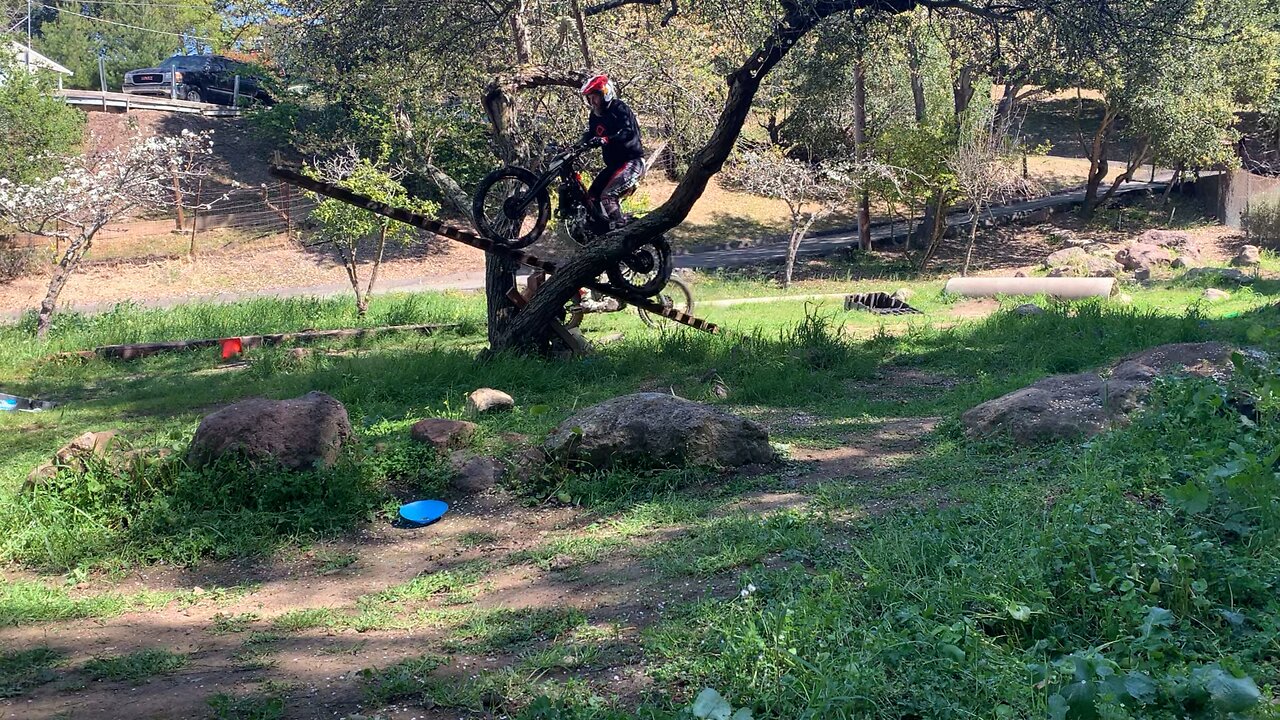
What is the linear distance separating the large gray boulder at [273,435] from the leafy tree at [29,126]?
1832cm

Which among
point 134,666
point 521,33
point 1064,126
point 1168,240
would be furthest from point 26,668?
point 1064,126

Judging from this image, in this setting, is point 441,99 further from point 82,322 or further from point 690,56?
point 82,322

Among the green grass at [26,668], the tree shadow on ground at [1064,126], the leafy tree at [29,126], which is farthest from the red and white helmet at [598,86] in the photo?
the tree shadow on ground at [1064,126]

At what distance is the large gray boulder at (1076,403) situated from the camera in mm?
6289

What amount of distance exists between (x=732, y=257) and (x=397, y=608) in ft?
75.7

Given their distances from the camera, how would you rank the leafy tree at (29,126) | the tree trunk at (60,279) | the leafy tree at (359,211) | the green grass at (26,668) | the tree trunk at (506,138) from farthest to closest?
the leafy tree at (29,126), the leafy tree at (359,211), the tree trunk at (60,279), the tree trunk at (506,138), the green grass at (26,668)

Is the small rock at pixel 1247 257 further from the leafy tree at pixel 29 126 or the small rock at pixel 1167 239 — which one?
the leafy tree at pixel 29 126

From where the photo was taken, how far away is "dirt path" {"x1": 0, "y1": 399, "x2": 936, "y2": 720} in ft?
12.6

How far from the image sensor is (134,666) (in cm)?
421

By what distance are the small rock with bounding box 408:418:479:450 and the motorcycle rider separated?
135 inches

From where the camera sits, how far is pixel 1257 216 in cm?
2162

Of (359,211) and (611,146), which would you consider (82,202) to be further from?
(611,146)

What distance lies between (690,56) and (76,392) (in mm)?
8967

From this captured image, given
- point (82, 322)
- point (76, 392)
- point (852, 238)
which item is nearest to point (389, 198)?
point (82, 322)
